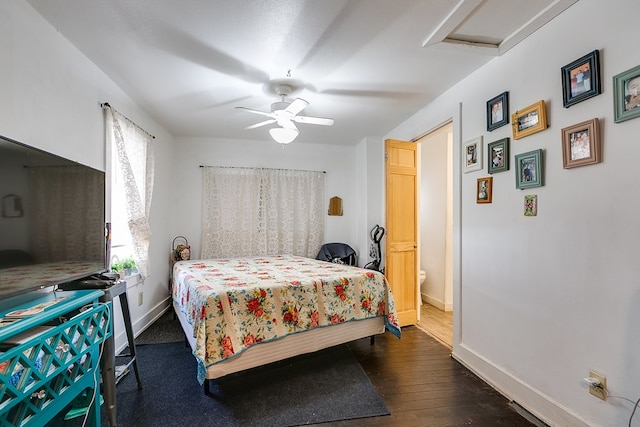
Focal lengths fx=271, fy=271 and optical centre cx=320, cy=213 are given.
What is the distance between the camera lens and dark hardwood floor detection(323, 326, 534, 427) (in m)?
1.70

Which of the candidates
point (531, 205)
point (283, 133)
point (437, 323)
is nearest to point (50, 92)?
point (283, 133)

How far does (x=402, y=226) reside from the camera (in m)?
3.34

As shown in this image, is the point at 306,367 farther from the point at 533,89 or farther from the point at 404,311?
the point at 533,89

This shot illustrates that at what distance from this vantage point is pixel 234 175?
4.14 metres

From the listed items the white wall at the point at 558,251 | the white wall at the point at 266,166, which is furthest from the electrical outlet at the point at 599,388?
the white wall at the point at 266,166

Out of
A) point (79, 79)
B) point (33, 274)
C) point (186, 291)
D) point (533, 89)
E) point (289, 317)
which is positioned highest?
point (79, 79)

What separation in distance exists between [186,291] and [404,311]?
8.05 ft

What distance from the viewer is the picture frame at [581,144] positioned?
56.4 inches

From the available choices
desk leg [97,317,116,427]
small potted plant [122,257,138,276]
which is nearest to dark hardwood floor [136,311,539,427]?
small potted plant [122,257,138,276]

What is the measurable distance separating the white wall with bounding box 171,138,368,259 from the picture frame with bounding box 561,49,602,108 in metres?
2.90

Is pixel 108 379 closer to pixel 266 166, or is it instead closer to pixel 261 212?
pixel 261 212

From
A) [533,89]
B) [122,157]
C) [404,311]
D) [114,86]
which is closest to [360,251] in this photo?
[404,311]

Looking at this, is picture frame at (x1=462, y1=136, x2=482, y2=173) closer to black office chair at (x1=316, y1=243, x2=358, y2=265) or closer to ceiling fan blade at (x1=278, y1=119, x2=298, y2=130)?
ceiling fan blade at (x1=278, y1=119, x2=298, y2=130)

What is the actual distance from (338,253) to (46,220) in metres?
3.34
